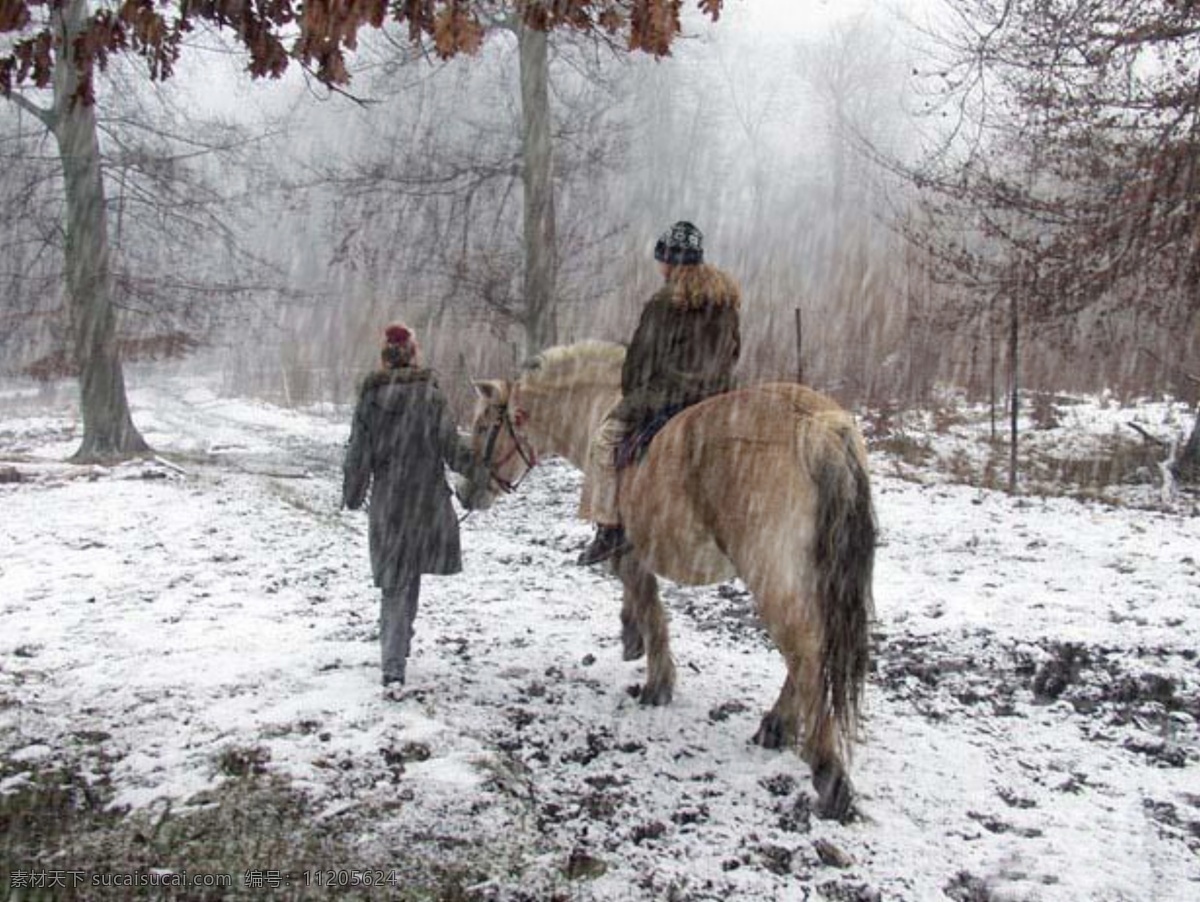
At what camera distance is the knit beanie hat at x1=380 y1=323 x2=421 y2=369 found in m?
5.02

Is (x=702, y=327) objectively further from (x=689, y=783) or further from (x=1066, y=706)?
(x=1066, y=706)

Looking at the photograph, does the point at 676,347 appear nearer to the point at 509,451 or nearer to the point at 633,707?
the point at 509,451

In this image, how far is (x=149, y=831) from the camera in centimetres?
350

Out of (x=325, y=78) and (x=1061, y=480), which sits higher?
(x=325, y=78)

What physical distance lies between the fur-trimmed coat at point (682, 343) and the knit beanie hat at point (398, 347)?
1394 millimetres

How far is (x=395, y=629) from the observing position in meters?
5.02

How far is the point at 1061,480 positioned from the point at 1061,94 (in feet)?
16.8

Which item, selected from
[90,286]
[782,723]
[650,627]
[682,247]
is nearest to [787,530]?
[782,723]

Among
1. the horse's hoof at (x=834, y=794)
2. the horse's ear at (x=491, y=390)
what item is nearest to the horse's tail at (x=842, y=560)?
the horse's hoof at (x=834, y=794)

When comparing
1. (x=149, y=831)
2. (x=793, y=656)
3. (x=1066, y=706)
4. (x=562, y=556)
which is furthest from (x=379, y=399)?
(x=1066, y=706)

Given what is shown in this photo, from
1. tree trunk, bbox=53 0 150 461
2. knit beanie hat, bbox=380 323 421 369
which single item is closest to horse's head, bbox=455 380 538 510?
knit beanie hat, bbox=380 323 421 369

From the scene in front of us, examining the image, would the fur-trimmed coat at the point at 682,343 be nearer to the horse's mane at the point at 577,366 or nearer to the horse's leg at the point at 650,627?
the horse's mane at the point at 577,366

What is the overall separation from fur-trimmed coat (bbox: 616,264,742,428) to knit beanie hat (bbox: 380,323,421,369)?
139 cm

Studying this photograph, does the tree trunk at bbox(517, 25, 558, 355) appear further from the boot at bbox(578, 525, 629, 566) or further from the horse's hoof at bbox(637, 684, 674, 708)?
the horse's hoof at bbox(637, 684, 674, 708)
